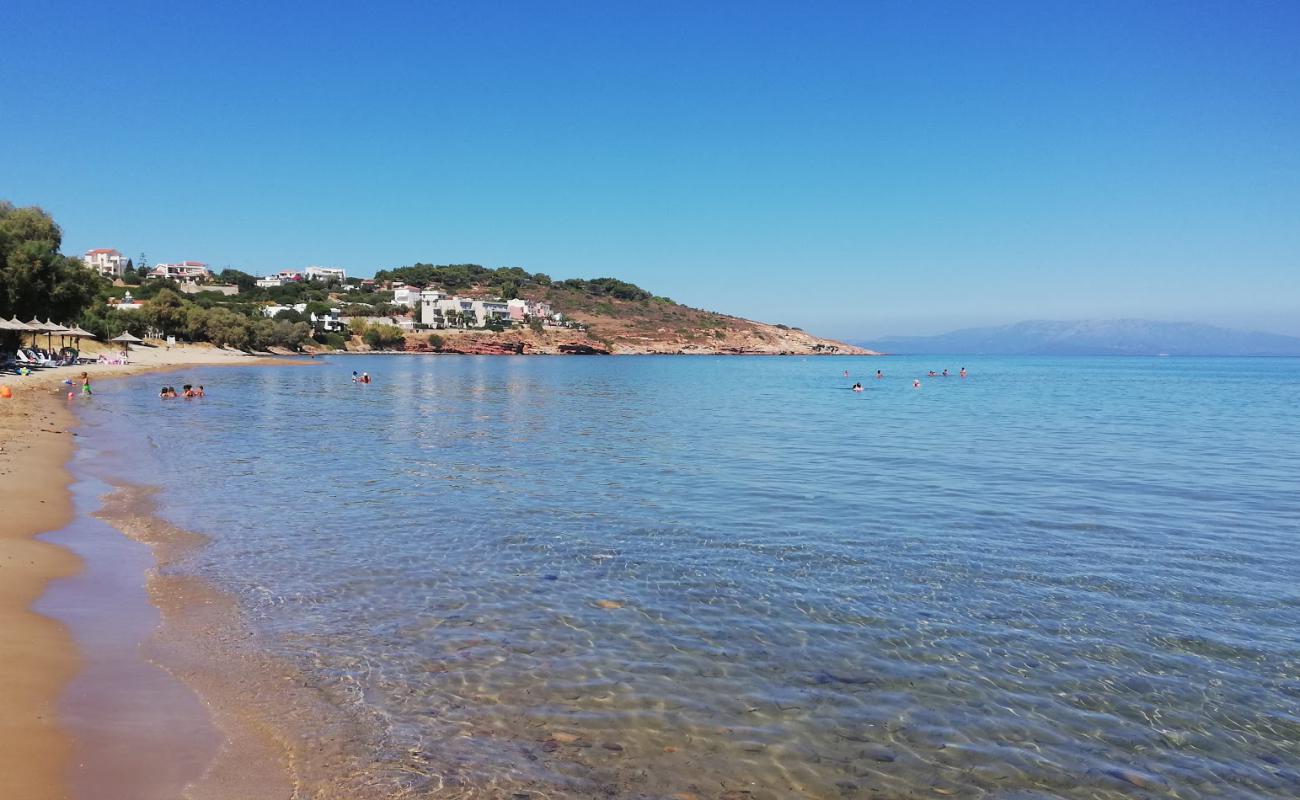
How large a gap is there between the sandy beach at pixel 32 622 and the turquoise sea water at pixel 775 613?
163 cm

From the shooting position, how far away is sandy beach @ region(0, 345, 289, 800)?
16.3 feet

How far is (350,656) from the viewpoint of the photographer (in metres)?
7.34

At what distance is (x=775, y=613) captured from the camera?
866cm

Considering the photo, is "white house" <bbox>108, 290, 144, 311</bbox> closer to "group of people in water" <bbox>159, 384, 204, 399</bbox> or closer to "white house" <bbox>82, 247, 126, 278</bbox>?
"group of people in water" <bbox>159, 384, 204, 399</bbox>

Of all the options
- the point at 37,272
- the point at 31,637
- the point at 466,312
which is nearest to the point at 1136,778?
the point at 31,637

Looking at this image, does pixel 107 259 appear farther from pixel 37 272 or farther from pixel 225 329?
pixel 37 272

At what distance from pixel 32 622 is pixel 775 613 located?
740 cm

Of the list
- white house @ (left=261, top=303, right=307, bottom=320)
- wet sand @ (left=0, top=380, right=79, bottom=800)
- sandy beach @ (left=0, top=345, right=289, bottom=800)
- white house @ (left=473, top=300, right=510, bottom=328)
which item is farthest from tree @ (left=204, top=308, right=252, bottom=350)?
wet sand @ (left=0, top=380, right=79, bottom=800)

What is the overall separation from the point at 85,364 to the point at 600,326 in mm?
139886

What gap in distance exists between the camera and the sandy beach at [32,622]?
496 cm

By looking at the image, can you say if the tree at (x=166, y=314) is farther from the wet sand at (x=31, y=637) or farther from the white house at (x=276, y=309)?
the wet sand at (x=31, y=637)

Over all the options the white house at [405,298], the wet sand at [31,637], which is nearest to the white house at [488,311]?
the white house at [405,298]

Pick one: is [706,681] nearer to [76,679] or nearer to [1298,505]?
[76,679]

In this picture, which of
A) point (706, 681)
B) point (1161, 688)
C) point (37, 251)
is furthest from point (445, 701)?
point (37, 251)
